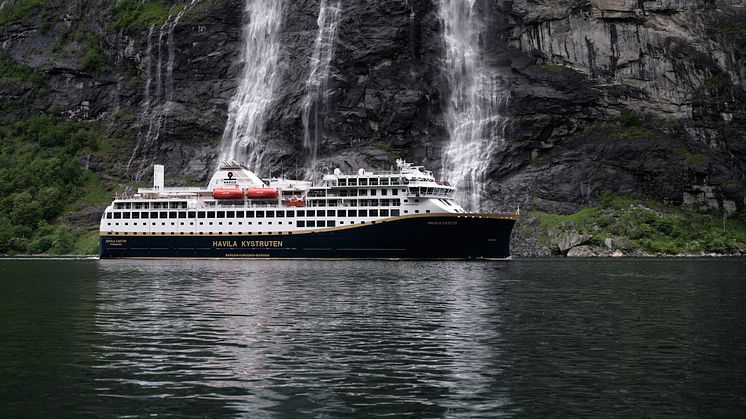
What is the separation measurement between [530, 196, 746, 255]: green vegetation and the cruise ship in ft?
103

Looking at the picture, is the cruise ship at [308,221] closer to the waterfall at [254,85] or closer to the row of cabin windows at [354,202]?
the row of cabin windows at [354,202]

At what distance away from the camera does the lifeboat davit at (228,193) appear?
105 m

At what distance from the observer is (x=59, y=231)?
13838 centimetres

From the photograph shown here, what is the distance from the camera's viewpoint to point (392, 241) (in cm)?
9331

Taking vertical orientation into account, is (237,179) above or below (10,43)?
below

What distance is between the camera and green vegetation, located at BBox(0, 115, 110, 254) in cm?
13850

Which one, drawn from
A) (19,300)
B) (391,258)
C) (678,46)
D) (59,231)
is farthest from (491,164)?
(19,300)

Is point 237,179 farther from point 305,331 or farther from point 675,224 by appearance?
point 305,331

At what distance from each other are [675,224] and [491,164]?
32870 mm

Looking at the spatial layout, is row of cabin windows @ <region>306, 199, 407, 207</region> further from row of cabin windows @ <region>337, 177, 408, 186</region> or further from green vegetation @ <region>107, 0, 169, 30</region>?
green vegetation @ <region>107, 0, 169, 30</region>

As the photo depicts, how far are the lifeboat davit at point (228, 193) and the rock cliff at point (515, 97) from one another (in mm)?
38084

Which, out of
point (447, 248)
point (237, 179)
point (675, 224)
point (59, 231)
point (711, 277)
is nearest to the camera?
point (711, 277)

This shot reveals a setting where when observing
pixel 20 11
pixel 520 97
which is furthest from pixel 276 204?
pixel 20 11

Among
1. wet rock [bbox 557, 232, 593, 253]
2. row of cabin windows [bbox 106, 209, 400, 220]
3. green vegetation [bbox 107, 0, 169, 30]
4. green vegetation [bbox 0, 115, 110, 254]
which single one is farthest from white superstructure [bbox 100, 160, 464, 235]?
green vegetation [bbox 107, 0, 169, 30]
